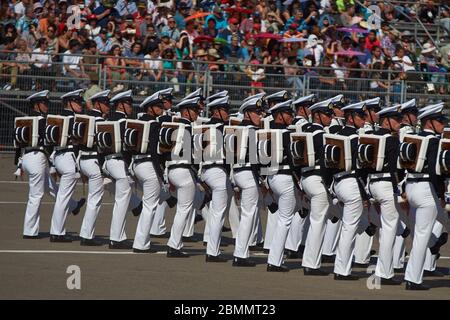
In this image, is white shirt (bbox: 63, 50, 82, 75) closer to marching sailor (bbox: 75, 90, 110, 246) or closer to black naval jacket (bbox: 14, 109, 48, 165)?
black naval jacket (bbox: 14, 109, 48, 165)

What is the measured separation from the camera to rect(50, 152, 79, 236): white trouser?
18.1m

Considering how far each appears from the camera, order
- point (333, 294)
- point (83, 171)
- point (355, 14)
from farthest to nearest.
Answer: point (355, 14)
point (83, 171)
point (333, 294)

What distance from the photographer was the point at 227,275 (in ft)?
49.8

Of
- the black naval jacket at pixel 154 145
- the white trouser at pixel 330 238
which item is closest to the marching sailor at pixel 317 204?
the white trouser at pixel 330 238

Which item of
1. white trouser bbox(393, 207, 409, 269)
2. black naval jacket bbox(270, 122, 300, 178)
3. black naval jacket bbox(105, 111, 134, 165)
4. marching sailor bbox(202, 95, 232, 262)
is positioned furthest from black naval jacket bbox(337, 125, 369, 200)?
black naval jacket bbox(105, 111, 134, 165)

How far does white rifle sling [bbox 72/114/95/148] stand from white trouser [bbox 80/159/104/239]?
330 millimetres

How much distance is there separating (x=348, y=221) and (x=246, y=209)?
166cm

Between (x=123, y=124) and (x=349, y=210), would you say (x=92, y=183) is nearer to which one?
(x=123, y=124)

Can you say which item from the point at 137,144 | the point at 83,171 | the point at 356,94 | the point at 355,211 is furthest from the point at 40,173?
the point at 356,94

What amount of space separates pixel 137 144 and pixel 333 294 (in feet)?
14.4

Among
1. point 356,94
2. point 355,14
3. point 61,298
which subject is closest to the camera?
point 61,298

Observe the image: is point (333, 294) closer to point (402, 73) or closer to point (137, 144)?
point (137, 144)

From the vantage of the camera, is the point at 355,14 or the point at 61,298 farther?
the point at 355,14

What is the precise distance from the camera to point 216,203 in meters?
16.5
